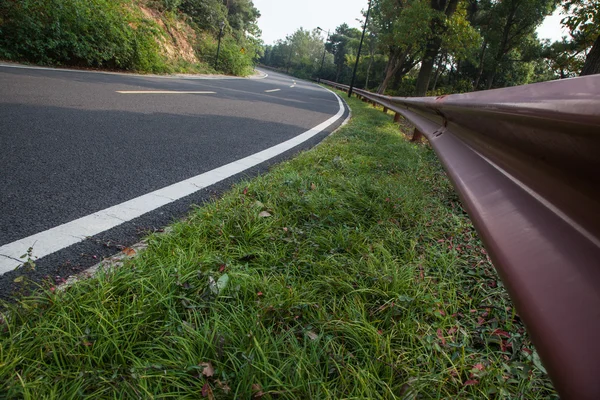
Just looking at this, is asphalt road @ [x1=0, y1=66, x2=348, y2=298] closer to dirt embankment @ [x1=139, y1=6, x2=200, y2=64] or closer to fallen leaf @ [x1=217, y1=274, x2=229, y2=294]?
fallen leaf @ [x1=217, y1=274, x2=229, y2=294]

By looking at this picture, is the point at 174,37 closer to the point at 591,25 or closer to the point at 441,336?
the point at 591,25

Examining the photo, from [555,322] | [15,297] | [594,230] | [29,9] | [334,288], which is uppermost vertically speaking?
[29,9]

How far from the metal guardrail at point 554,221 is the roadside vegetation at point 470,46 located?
8.22m

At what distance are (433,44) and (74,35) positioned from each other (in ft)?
47.1

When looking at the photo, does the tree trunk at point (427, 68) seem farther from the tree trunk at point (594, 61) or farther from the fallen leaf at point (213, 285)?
the fallen leaf at point (213, 285)

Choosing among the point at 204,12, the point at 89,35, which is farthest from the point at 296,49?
the point at 89,35

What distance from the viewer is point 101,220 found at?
2.02m

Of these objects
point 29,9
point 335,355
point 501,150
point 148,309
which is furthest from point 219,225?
point 29,9

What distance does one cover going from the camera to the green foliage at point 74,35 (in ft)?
30.3

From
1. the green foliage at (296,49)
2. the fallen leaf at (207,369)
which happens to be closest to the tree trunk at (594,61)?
the fallen leaf at (207,369)

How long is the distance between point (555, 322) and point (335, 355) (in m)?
0.86

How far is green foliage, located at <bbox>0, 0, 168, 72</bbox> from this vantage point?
30.3 feet

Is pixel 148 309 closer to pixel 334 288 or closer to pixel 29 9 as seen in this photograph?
pixel 334 288

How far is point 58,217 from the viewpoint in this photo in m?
1.96
